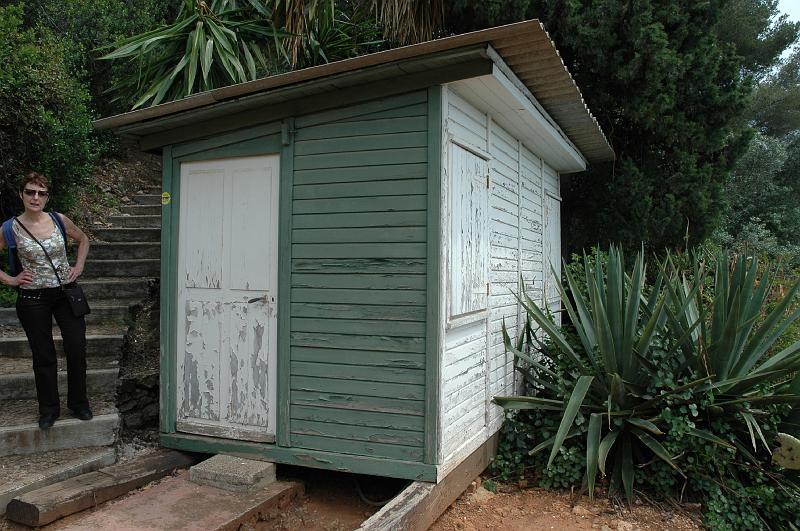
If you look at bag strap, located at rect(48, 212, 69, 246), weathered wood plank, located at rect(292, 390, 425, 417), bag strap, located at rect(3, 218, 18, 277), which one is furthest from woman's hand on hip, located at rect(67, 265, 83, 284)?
weathered wood plank, located at rect(292, 390, 425, 417)

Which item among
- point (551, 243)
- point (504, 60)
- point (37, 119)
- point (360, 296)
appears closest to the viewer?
point (504, 60)

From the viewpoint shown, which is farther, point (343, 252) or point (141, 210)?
point (141, 210)

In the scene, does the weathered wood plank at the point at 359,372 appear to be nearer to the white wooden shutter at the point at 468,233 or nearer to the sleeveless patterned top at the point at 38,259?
the white wooden shutter at the point at 468,233

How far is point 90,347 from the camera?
5.28m

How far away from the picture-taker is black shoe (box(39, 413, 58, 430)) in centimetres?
404

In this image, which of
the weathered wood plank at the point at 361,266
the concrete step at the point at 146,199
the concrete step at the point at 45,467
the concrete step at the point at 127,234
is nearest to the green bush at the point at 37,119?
the concrete step at the point at 127,234

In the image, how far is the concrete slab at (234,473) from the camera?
3896 millimetres

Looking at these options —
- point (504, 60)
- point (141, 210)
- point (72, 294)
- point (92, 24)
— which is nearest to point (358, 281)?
point (504, 60)

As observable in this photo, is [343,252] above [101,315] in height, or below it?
above

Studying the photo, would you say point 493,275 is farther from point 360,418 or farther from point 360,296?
point 360,418

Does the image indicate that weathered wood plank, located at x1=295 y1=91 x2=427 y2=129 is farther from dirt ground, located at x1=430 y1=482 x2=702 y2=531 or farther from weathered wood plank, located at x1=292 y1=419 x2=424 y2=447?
dirt ground, located at x1=430 y1=482 x2=702 y2=531

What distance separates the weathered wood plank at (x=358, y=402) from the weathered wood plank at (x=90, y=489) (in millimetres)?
1091

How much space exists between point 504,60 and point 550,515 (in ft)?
9.99

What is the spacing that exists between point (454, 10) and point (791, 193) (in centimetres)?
1211
